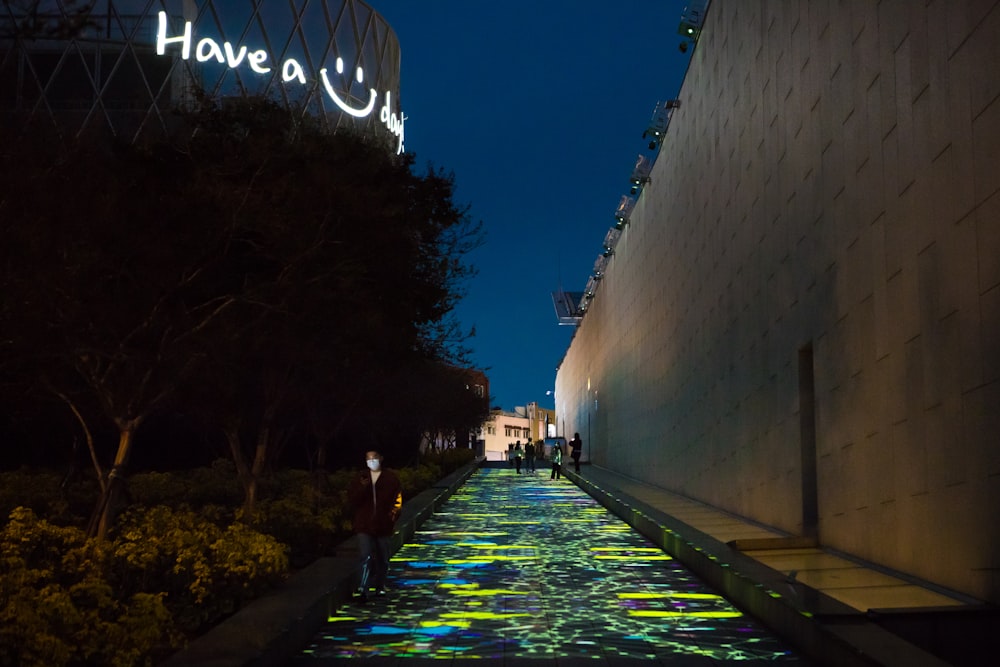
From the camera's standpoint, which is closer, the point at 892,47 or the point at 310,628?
the point at 310,628

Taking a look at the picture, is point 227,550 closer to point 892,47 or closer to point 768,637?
point 768,637

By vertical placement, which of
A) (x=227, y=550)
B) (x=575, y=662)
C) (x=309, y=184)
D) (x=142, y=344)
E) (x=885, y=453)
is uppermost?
(x=309, y=184)

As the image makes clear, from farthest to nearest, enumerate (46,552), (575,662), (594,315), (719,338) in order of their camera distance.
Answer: (594,315) → (719,338) → (46,552) → (575,662)

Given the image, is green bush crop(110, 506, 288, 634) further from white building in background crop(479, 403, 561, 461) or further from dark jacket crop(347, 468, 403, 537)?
white building in background crop(479, 403, 561, 461)

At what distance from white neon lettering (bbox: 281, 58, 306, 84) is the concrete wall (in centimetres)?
3144

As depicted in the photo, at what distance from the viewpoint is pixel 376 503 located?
453 inches

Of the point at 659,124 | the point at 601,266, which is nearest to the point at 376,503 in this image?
the point at 659,124

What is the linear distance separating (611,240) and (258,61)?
19961 millimetres

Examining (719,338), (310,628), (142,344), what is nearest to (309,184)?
(142,344)

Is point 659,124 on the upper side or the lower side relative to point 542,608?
upper

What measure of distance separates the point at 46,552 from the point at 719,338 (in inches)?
582

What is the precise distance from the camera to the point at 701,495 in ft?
80.6

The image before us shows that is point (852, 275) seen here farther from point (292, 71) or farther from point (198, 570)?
point (292, 71)

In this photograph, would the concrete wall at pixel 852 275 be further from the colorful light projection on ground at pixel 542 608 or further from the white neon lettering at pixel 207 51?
the white neon lettering at pixel 207 51
